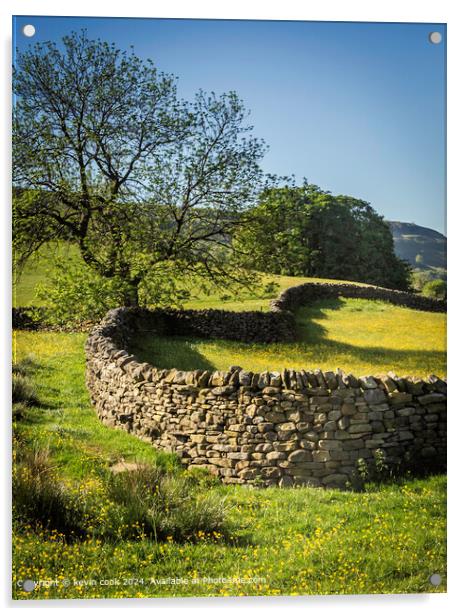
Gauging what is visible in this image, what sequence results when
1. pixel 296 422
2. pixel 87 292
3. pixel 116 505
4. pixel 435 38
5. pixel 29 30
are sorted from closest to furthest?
pixel 116 505 → pixel 296 422 → pixel 29 30 → pixel 435 38 → pixel 87 292

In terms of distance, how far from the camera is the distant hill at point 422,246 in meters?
5.96

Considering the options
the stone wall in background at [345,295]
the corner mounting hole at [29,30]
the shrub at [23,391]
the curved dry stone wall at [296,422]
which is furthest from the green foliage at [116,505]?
the corner mounting hole at [29,30]

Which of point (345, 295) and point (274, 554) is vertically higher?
point (345, 295)

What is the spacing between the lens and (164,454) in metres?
6.05

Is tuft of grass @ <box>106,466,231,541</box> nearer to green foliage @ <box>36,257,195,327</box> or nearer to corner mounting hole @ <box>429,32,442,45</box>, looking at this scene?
green foliage @ <box>36,257,195,327</box>

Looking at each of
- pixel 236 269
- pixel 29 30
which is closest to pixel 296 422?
pixel 236 269

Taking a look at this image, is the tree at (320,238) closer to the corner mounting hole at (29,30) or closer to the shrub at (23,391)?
the corner mounting hole at (29,30)

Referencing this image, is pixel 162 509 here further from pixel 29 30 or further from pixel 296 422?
pixel 29 30

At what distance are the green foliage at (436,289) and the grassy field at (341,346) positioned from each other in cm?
23

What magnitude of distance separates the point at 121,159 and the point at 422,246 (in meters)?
3.98

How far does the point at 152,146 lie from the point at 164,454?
154 inches

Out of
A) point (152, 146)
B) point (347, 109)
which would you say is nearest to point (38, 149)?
point (152, 146)

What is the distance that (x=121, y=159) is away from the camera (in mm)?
6840
